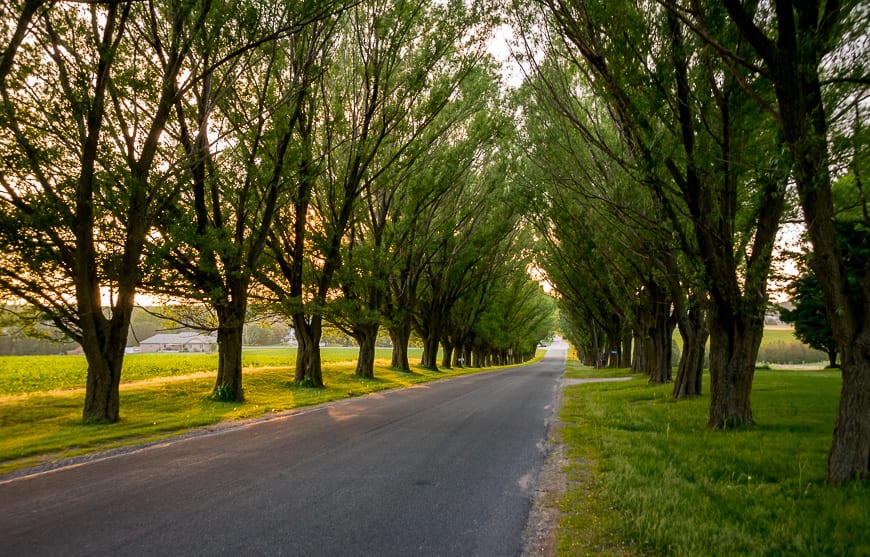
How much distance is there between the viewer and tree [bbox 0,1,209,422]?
1120 centimetres

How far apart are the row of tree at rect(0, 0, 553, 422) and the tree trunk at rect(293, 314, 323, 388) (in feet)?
0.31

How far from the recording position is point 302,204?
20.1m

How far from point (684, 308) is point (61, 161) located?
18890mm

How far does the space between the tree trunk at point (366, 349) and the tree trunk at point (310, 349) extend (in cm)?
540

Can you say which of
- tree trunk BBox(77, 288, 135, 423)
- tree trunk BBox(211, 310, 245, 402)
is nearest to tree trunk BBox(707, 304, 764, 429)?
tree trunk BBox(211, 310, 245, 402)

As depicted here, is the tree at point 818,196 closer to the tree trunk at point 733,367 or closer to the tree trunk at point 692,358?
the tree trunk at point 733,367

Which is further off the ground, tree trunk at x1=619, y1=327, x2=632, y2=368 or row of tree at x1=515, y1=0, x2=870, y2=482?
row of tree at x1=515, y1=0, x2=870, y2=482

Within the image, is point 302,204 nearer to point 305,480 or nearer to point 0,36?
point 0,36

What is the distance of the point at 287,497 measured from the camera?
218 inches

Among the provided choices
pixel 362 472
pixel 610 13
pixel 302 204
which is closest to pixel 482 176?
pixel 302 204

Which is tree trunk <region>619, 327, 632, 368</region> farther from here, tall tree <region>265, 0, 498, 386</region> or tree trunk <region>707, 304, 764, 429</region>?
tree trunk <region>707, 304, 764, 429</region>

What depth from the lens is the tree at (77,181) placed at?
11203 mm

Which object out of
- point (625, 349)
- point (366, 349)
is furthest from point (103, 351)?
point (625, 349)

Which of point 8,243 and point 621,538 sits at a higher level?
point 8,243
